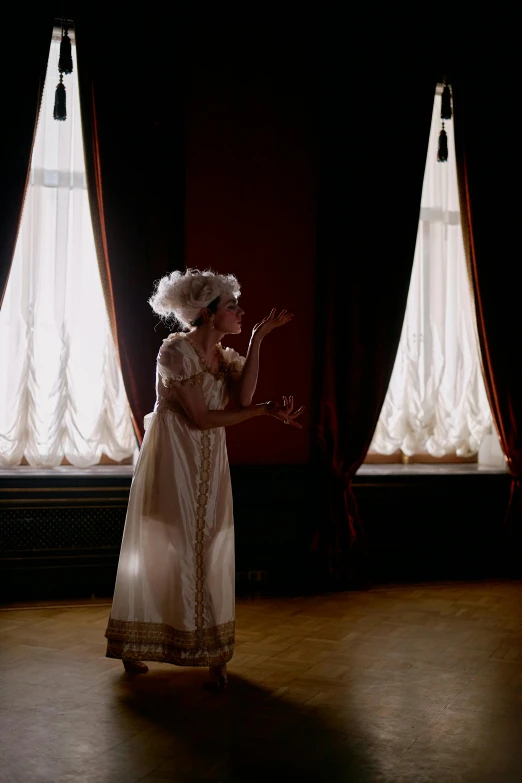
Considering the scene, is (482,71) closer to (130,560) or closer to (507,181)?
(507,181)

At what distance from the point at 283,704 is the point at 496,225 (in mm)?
3636

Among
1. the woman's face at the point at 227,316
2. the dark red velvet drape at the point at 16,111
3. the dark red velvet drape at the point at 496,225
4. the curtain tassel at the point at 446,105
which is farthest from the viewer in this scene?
the dark red velvet drape at the point at 496,225

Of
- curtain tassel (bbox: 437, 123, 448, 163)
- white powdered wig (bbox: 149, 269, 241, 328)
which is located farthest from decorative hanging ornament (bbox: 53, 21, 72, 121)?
curtain tassel (bbox: 437, 123, 448, 163)

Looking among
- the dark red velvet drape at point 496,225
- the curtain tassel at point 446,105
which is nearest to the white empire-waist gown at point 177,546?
the dark red velvet drape at point 496,225

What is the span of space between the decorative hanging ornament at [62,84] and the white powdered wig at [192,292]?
1448 millimetres

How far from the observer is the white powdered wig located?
3.28 meters

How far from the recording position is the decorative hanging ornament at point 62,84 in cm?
427

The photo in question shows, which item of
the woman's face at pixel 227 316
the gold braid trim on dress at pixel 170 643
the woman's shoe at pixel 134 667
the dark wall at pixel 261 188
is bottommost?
the woman's shoe at pixel 134 667

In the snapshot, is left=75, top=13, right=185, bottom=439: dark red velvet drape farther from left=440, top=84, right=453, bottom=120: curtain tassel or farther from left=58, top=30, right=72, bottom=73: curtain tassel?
left=440, top=84, right=453, bottom=120: curtain tassel

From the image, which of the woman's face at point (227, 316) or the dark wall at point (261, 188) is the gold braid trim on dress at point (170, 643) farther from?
the dark wall at point (261, 188)

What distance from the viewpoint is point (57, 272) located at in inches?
186

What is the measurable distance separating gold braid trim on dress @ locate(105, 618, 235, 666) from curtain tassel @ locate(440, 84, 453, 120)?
359cm

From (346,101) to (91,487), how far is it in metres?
2.76

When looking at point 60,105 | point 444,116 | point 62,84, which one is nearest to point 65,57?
point 62,84
